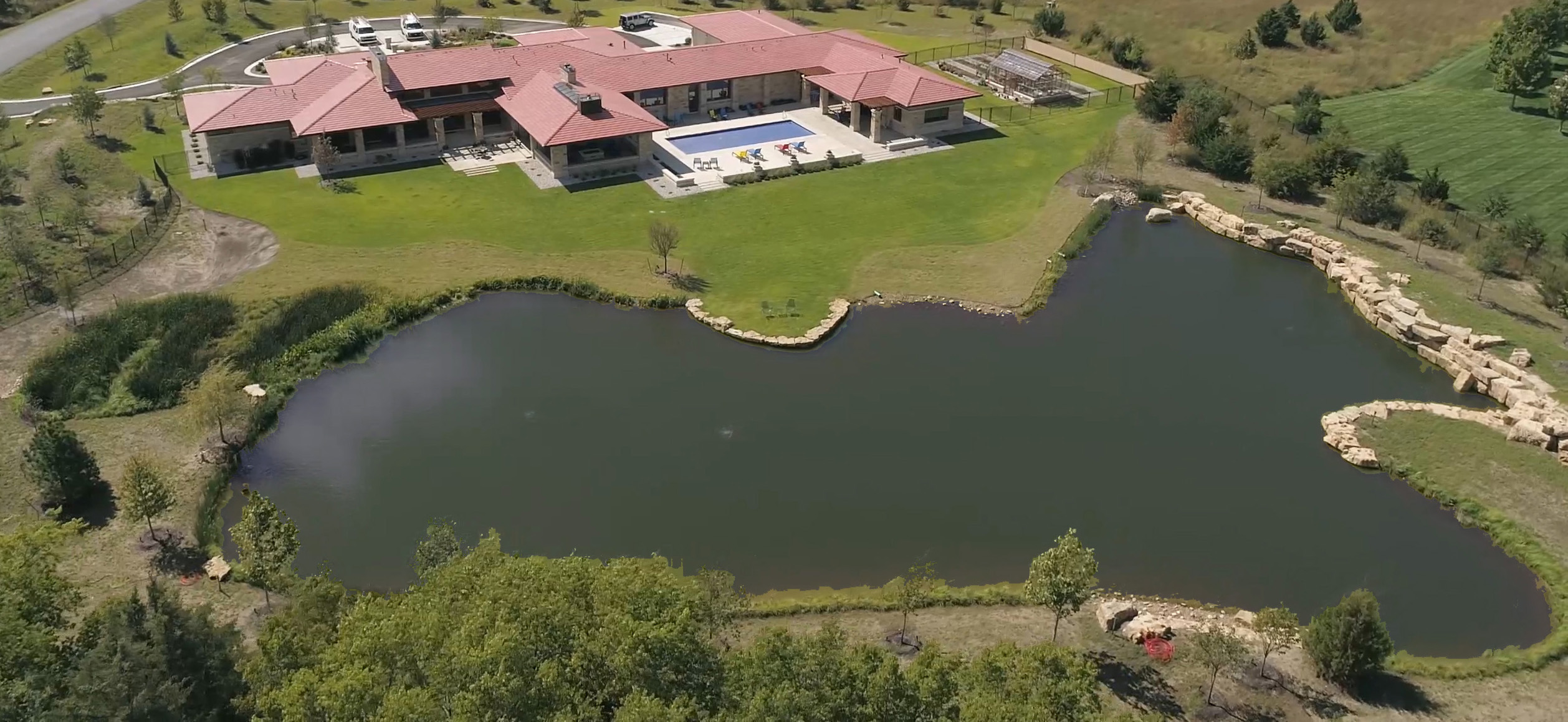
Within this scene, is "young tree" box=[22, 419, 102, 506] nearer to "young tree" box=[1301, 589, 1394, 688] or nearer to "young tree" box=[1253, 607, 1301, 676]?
"young tree" box=[1253, 607, 1301, 676]

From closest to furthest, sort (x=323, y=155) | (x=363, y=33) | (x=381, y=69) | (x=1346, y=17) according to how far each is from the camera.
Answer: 1. (x=323, y=155)
2. (x=381, y=69)
3. (x=1346, y=17)
4. (x=363, y=33)

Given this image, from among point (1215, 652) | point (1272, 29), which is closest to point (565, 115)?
point (1215, 652)

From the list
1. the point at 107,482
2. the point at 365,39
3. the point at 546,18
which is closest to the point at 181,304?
the point at 107,482

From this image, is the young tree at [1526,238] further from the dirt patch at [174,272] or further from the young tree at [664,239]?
the dirt patch at [174,272]

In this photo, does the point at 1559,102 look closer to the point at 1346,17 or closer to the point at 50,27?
the point at 1346,17

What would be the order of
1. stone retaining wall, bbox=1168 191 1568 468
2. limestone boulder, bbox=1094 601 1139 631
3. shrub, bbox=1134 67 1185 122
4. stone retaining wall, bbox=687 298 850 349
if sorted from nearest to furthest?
limestone boulder, bbox=1094 601 1139 631
stone retaining wall, bbox=1168 191 1568 468
stone retaining wall, bbox=687 298 850 349
shrub, bbox=1134 67 1185 122

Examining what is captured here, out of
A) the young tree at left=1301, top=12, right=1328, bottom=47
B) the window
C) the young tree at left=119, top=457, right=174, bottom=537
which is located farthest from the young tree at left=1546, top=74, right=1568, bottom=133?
the young tree at left=119, top=457, right=174, bottom=537

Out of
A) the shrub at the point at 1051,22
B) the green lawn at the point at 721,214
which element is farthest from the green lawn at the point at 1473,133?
the shrub at the point at 1051,22
